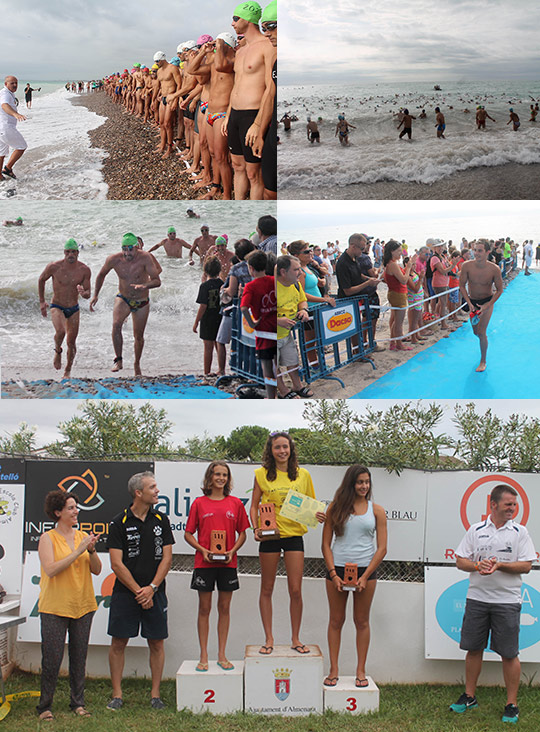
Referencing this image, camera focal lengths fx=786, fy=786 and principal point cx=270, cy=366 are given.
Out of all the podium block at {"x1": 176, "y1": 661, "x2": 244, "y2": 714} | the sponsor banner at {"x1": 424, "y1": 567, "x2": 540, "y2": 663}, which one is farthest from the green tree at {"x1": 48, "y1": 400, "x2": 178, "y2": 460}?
the sponsor banner at {"x1": 424, "y1": 567, "x2": 540, "y2": 663}

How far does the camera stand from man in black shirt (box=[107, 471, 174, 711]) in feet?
13.9

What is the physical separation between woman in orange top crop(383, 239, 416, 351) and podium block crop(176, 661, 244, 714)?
5.08 meters

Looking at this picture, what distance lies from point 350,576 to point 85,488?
5.96 feet

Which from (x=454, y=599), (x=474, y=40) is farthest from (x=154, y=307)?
(x=454, y=599)

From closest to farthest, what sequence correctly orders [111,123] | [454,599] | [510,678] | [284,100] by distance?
1. [510,678]
2. [454,599]
3. [284,100]
4. [111,123]

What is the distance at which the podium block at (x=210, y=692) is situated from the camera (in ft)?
13.8

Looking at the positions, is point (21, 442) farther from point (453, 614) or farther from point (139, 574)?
point (453, 614)

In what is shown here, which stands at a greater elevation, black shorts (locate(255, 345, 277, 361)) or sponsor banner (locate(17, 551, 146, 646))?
black shorts (locate(255, 345, 277, 361))

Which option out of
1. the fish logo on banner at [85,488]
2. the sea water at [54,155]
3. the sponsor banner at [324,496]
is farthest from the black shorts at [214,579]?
the sea water at [54,155]

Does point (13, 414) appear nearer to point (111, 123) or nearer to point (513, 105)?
point (111, 123)

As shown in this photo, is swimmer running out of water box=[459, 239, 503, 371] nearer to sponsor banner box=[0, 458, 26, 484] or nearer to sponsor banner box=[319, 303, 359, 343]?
sponsor banner box=[319, 303, 359, 343]

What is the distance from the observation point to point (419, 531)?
4855mm

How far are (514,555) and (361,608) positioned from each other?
0.88 meters

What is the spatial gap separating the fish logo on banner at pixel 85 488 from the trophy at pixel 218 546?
1.00 m
